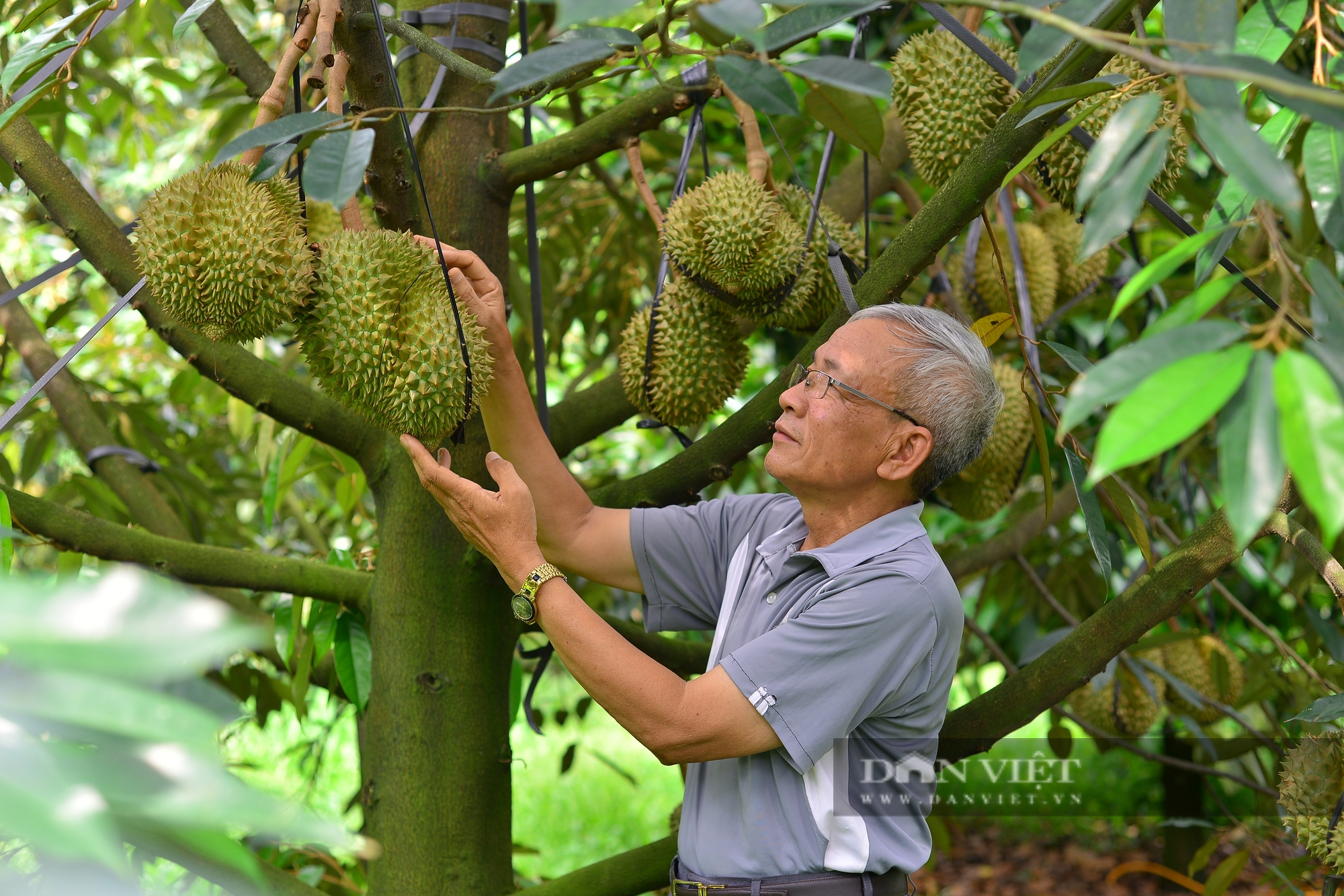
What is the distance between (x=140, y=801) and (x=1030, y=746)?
233 cm

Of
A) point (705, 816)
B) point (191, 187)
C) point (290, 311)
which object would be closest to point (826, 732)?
point (705, 816)

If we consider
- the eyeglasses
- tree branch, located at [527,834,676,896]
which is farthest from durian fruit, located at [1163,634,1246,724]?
tree branch, located at [527,834,676,896]

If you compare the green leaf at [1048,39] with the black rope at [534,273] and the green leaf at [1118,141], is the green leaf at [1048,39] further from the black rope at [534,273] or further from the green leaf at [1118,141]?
the black rope at [534,273]

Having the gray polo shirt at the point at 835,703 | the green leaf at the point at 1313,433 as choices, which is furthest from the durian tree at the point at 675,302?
the gray polo shirt at the point at 835,703

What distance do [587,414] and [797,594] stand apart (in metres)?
0.48

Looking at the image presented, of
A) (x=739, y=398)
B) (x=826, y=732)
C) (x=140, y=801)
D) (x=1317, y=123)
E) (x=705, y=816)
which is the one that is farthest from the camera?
(x=739, y=398)

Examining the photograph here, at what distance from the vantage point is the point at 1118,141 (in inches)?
20.5

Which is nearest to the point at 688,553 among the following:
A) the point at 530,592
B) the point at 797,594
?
the point at 797,594

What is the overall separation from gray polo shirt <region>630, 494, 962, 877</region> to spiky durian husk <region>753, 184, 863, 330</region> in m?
0.28

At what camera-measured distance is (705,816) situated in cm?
113

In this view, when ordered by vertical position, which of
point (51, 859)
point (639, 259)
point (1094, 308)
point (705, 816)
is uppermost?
point (639, 259)

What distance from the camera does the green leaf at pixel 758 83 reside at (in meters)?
0.65

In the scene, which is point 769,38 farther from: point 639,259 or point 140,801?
point 639,259

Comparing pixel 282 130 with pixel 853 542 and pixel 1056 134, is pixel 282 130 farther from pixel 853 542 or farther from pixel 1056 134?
pixel 853 542
